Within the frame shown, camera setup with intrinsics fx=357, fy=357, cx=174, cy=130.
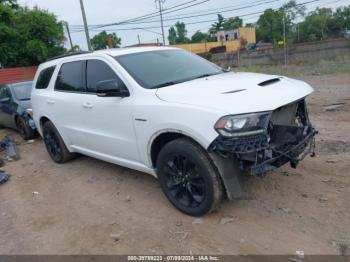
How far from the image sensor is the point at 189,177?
3824mm

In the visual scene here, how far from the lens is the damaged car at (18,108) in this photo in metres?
8.81

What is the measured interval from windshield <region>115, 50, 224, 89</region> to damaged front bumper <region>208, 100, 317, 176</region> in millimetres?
1179

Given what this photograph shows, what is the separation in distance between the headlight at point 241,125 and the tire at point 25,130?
679cm

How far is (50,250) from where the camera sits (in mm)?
3689

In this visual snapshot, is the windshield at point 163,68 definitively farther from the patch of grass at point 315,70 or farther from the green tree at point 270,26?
the green tree at point 270,26

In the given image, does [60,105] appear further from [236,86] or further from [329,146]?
[329,146]

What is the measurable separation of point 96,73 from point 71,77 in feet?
2.58

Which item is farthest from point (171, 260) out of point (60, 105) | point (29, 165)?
point (29, 165)

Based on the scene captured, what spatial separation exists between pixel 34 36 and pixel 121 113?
27757 millimetres

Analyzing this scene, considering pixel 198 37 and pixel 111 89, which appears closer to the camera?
pixel 111 89

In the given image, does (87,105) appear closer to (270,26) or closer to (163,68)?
(163,68)

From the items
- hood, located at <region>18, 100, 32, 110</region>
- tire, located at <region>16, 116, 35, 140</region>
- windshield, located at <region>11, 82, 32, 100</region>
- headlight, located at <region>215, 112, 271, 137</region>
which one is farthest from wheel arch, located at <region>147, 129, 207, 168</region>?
windshield, located at <region>11, 82, 32, 100</region>

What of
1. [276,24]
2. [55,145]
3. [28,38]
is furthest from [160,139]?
[276,24]

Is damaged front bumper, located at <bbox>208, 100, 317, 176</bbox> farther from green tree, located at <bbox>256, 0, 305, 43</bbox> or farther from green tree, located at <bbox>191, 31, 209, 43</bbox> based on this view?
green tree, located at <bbox>191, 31, 209, 43</bbox>
